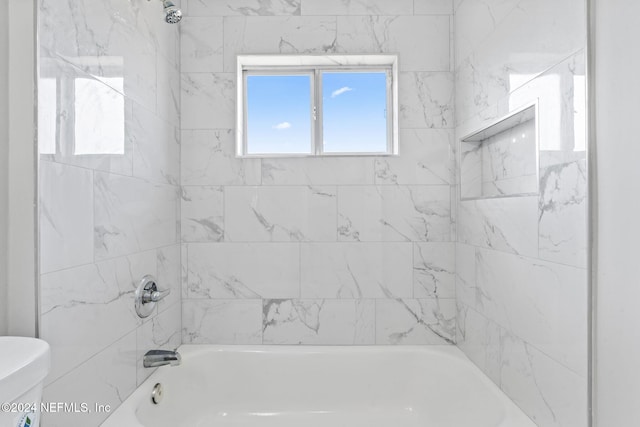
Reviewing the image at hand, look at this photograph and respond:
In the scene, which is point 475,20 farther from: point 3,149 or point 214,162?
point 3,149

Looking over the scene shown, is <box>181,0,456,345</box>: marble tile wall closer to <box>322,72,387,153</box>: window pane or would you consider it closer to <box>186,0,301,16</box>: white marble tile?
<box>186,0,301,16</box>: white marble tile

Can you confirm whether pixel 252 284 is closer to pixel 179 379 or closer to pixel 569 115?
pixel 179 379

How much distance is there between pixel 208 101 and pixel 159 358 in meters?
1.39

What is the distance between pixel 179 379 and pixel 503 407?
4.91ft

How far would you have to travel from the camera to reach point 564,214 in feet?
3.88

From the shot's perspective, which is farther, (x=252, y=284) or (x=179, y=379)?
(x=252, y=284)

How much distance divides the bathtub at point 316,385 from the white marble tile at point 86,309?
0.61 m

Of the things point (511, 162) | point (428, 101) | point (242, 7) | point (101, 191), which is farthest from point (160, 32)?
point (511, 162)

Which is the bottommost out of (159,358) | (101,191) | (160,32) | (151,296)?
(159,358)

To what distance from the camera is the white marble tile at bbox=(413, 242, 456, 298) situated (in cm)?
218

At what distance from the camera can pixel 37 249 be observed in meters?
1.05

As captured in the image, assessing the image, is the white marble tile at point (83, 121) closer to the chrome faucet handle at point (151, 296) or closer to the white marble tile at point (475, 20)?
the chrome faucet handle at point (151, 296)

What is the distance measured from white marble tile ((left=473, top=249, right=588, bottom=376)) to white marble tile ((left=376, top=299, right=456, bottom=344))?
38cm

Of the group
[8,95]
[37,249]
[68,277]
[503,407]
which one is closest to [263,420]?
[503,407]
